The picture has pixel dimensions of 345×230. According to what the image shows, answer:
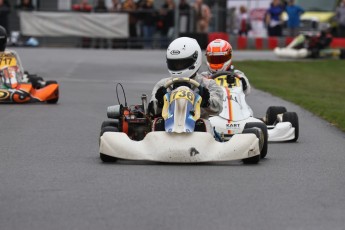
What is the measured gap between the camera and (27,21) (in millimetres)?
36969

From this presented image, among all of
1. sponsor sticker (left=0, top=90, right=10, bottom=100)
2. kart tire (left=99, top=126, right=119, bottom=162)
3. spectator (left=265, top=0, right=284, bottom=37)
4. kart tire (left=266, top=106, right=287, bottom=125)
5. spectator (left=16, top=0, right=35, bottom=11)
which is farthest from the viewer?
spectator (left=265, top=0, right=284, bottom=37)

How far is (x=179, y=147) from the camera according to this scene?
10.7 meters

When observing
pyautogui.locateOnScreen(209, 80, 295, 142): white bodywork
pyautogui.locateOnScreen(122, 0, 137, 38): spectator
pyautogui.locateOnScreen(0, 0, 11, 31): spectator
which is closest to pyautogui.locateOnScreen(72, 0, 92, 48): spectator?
pyautogui.locateOnScreen(122, 0, 137, 38): spectator

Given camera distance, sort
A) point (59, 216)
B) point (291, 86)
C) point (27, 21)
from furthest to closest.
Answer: point (27, 21) → point (291, 86) → point (59, 216)

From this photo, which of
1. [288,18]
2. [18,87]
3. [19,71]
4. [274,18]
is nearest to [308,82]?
[19,71]

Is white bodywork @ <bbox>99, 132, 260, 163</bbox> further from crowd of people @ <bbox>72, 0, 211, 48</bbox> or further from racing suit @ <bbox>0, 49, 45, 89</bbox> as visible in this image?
crowd of people @ <bbox>72, 0, 211, 48</bbox>

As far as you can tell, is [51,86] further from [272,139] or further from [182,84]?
[182,84]

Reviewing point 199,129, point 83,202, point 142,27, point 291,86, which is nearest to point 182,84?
point 199,129

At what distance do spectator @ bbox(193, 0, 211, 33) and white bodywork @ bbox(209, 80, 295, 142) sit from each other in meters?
24.0

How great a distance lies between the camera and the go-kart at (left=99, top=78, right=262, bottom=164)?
35.3ft

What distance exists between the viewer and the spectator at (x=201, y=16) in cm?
3769

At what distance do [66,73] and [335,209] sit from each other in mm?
18591

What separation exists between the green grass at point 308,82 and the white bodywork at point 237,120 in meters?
2.10

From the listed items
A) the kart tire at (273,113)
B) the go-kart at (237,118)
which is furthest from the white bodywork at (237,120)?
the kart tire at (273,113)
